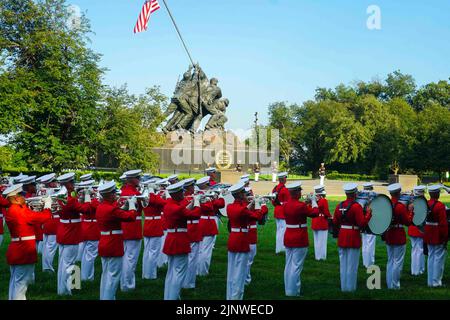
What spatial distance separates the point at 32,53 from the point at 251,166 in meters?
28.0

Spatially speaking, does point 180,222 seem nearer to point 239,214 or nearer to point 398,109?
point 239,214

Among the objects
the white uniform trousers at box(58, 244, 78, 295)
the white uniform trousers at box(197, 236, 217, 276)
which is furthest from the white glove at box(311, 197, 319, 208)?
the white uniform trousers at box(58, 244, 78, 295)

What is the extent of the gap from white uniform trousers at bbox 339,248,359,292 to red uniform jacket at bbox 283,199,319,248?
3.01 ft

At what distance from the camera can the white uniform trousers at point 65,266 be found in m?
9.20

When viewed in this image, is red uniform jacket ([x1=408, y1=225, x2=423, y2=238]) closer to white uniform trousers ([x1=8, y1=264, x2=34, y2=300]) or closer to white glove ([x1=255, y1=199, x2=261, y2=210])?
white glove ([x1=255, y1=199, x2=261, y2=210])

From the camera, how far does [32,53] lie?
2755 cm

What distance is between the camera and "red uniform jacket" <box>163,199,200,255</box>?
816 cm

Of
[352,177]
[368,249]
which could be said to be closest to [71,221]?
[368,249]

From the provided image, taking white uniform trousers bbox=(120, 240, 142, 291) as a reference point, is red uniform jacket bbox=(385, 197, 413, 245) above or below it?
above

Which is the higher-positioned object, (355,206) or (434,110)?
(434,110)
